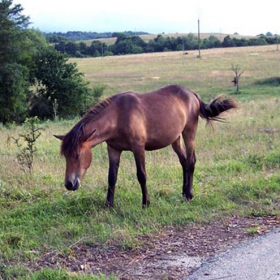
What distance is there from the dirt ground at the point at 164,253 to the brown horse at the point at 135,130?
3.18 ft

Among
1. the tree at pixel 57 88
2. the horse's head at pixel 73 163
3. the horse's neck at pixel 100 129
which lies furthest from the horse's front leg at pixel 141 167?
the tree at pixel 57 88

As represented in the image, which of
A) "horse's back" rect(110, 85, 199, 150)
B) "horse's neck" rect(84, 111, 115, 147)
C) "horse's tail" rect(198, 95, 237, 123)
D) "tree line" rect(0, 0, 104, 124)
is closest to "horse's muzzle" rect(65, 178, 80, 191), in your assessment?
"horse's neck" rect(84, 111, 115, 147)

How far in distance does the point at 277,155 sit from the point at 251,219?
10.5ft

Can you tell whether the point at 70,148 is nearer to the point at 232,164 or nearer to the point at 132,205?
the point at 132,205

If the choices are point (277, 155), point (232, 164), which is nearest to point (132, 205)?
point (232, 164)

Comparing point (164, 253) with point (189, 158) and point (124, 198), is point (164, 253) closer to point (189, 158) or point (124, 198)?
point (124, 198)

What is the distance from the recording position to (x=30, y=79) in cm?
3275

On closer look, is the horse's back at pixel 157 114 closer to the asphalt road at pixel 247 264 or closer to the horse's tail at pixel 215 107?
the horse's tail at pixel 215 107

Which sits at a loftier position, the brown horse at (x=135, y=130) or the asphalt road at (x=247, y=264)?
the brown horse at (x=135, y=130)

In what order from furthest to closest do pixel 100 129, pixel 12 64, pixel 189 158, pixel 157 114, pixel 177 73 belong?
pixel 177 73
pixel 12 64
pixel 189 158
pixel 157 114
pixel 100 129

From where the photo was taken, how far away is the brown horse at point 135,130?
18.4ft

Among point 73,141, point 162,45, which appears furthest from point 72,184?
point 162,45

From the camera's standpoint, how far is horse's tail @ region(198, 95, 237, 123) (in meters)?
7.34

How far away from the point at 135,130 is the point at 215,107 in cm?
182
